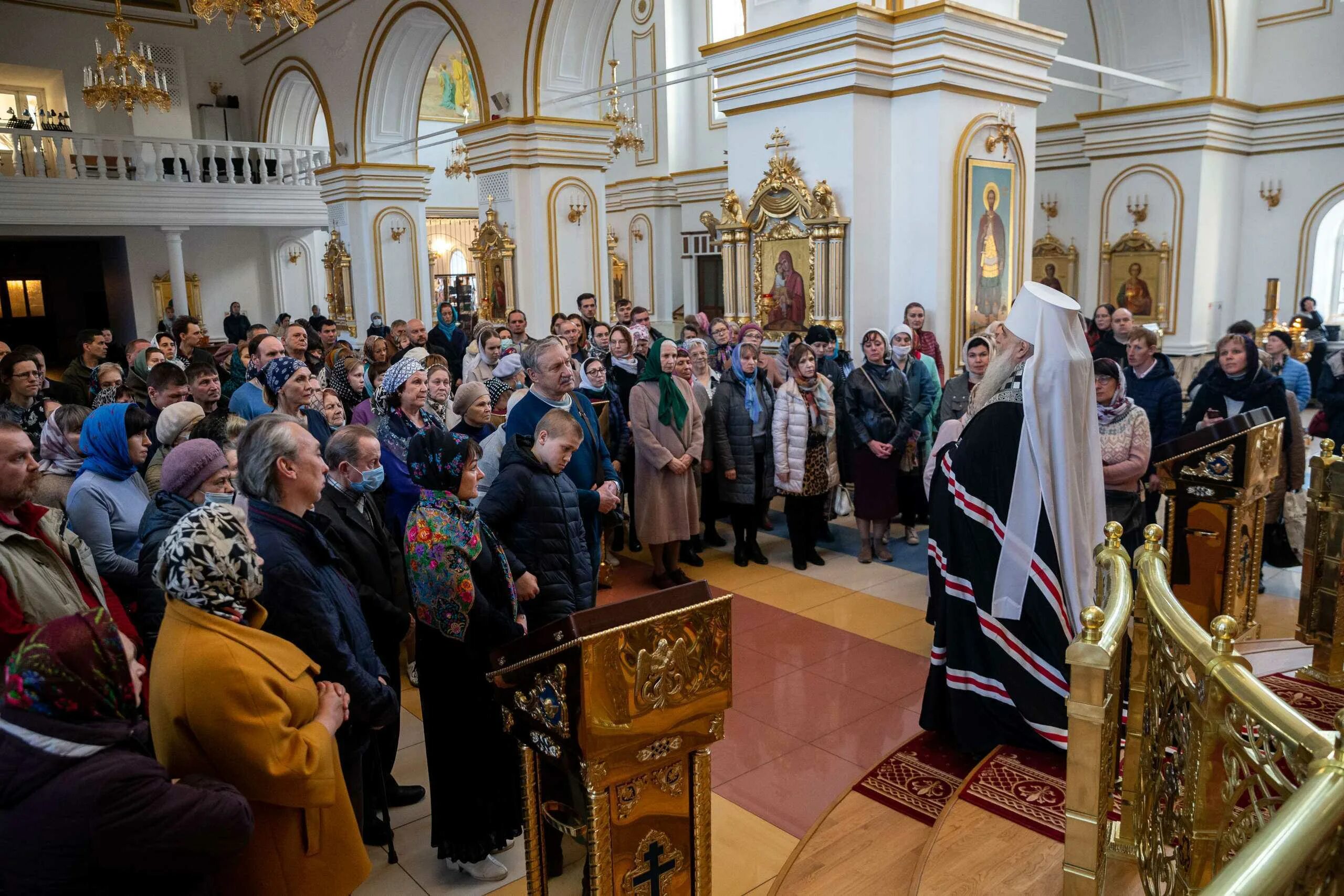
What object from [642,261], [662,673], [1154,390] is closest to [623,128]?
[642,261]

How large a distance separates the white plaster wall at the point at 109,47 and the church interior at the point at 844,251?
3.1 inches

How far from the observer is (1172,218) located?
1298cm

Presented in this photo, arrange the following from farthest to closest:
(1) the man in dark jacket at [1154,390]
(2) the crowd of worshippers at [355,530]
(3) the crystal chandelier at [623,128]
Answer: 1. (3) the crystal chandelier at [623,128]
2. (1) the man in dark jacket at [1154,390]
3. (2) the crowd of worshippers at [355,530]

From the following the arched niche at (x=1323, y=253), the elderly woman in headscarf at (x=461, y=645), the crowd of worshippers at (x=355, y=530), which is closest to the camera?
the crowd of worshippers at (x=355, y=530)

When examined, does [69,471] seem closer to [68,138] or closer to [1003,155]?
[1003,155]

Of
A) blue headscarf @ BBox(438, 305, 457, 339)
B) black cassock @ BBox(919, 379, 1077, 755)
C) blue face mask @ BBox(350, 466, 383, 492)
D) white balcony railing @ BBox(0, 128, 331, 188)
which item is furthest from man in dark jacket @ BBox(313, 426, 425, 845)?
white balcony railing @ BBox(0, 128, 331, 188)

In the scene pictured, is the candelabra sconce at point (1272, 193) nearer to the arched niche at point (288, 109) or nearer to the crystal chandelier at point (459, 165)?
the crystal chandelier at point (459, 165)

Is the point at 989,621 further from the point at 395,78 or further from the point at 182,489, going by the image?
the point at 395,78

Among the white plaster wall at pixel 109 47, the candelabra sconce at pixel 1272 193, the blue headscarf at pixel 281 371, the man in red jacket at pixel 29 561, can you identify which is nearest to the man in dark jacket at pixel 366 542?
the man in red jacket at pixel 29 561

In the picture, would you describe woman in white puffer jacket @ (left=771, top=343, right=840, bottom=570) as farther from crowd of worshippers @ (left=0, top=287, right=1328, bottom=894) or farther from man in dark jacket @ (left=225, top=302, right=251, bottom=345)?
man in dark jacket @ (left=225, top=302, right=251, bottom=345)

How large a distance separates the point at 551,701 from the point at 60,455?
3098mm

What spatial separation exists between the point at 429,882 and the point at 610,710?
151 centimetres

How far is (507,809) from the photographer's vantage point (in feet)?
11.0

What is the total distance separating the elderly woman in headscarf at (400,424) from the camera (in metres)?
4.54
